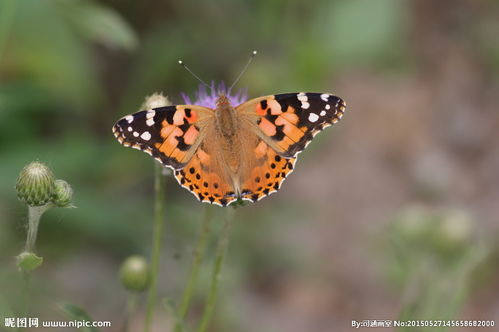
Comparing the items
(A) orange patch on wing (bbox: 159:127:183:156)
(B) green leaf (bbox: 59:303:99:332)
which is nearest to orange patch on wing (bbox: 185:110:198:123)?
(A) orange patch on wing (bbox: 159:127:183:156)

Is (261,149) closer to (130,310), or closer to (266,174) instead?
(266,174)

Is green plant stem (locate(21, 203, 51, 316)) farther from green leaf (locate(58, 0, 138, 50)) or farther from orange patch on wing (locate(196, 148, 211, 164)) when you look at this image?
green leaf (locate(58, 0, 138, 50))

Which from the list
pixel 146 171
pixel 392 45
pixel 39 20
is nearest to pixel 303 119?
pixel 39 20

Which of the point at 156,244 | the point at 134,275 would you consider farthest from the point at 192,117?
the point at 134,275

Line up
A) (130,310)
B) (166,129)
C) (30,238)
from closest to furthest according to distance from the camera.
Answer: (30,238) < (130,310) < (166,129)

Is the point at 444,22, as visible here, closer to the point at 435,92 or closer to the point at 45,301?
the point at 435,92

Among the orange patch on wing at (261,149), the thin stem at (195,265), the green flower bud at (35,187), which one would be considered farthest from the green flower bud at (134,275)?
the orange patch on wing at (261,149)
